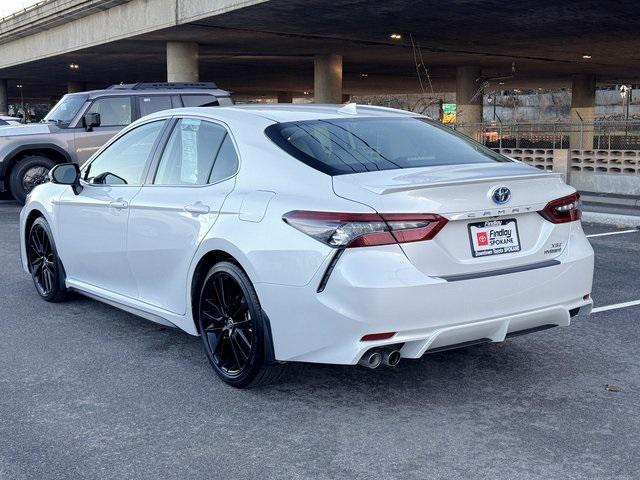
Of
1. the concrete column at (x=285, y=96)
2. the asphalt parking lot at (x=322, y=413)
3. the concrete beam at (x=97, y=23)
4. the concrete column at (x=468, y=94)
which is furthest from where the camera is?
the concrete column at (x=285, y=96)

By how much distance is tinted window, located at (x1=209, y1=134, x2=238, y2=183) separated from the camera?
4.92 meters

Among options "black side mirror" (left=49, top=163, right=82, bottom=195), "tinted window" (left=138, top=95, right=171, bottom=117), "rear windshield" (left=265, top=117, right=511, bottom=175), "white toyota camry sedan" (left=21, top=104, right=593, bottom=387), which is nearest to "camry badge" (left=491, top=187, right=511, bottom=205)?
"white toyota camry sedan" (left=21, top=104, right=593, bottom=387)

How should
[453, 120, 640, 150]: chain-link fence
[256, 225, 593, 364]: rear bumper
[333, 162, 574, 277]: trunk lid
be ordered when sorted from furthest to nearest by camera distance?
[453, 120, 640, 150]: chain-link fence
[333, 162, 574, 277]: trunk lid
[256, 225, 593, 364]: rear bumper

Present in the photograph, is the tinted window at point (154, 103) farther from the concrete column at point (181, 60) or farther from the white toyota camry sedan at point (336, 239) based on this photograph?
the concrete column at point (181, 60)

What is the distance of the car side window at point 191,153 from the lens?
5141 millimetres

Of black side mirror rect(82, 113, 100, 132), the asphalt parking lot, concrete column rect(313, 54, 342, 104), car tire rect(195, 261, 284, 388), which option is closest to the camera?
the asphalt parking lot

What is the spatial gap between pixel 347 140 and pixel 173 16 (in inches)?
877

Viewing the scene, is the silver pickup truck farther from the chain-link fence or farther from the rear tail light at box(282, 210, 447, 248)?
the rear tail light at box(282, 210, 447, 248)

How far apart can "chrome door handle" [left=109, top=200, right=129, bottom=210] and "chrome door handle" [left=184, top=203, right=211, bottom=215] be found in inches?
33.3

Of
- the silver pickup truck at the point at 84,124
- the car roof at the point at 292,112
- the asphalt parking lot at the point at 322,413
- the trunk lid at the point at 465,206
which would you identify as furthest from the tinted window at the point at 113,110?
the trunk lid at the point at 465,206

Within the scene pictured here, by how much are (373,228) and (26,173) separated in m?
13.2

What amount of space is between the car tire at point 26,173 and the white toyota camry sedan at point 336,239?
10678 mm

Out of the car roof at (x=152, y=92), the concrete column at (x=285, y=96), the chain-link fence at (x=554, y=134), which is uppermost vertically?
the concrete column at (x=285, y=96)

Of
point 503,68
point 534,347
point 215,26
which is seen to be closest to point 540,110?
point 503,68
